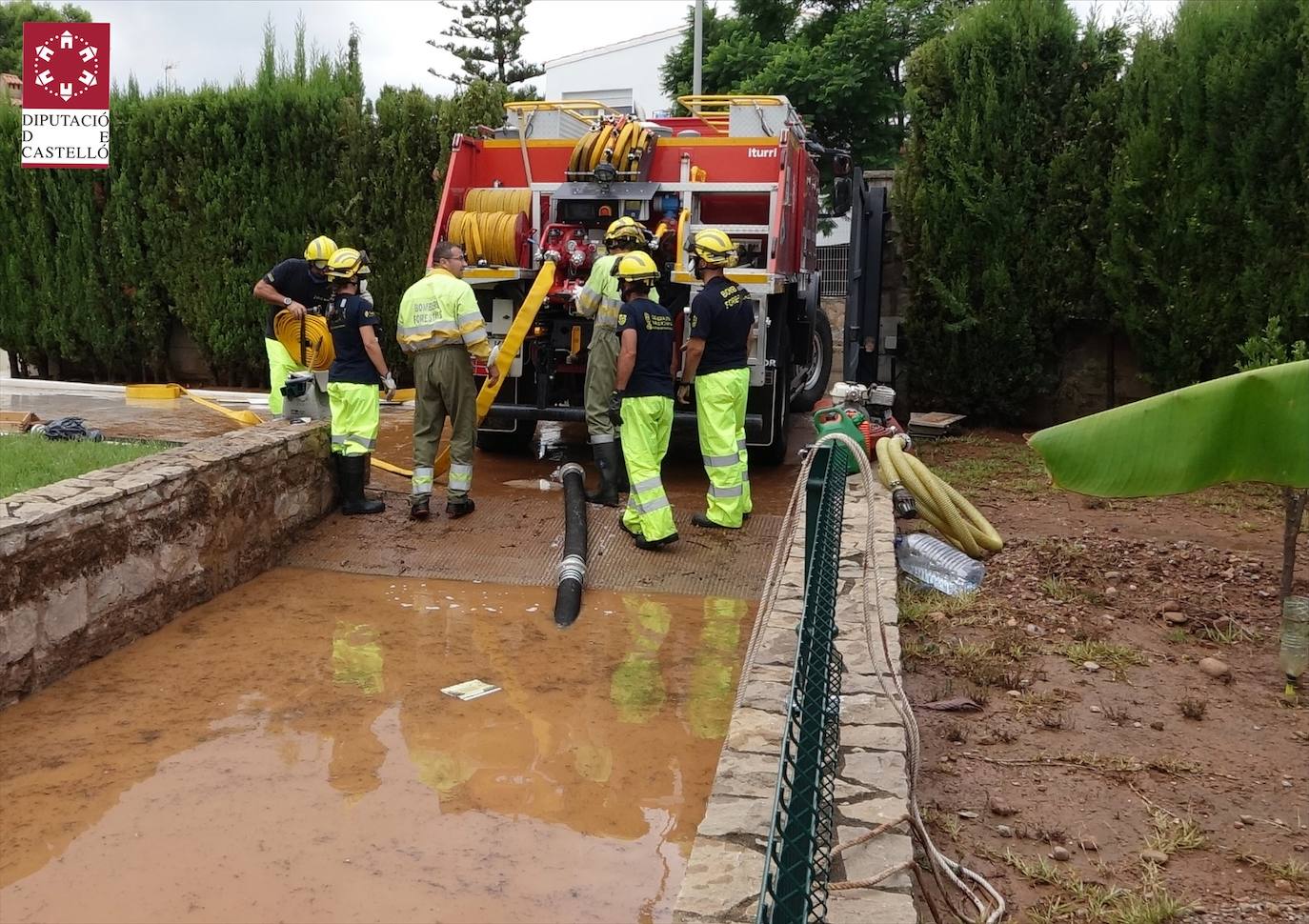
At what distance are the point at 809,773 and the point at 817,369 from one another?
8802 millimetres

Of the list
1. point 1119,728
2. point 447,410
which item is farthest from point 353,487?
point 1119,728

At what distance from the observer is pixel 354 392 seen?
6.97 metres

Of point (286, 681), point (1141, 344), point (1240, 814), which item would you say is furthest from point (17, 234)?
point (1240, 814)

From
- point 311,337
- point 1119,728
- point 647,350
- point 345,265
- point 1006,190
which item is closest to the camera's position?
point 1119,728

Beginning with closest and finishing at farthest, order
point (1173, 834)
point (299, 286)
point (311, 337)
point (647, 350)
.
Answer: point (1173, 834), point (647, 350), point (311, 337), point (299, 286)

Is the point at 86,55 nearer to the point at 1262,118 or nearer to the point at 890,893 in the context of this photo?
the point at 1262,118

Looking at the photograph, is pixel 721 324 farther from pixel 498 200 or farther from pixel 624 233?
pixel 498 200

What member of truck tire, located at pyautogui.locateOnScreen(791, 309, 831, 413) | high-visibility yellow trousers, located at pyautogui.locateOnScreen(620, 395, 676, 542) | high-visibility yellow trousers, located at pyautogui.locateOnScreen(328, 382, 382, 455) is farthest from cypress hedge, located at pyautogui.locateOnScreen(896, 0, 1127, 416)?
high-visibility yellow trousers, located at pyautogui.locateOnScreen(328, 382, 382, 455)

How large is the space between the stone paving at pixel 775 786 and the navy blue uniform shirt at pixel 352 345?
3.51 m

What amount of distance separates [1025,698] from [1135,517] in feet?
11.6

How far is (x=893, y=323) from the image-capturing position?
1123cm

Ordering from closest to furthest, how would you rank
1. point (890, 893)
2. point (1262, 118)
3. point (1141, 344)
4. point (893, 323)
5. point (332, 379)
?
1. point (890, 893)
2. point (332, 379)
3. point (1262, 118)
4. point (1141, 344)
5. point (893, 323)

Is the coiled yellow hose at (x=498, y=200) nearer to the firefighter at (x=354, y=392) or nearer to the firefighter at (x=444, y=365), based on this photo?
the firefighter at (x=444, y=365)

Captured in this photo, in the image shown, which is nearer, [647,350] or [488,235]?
[647,350]
